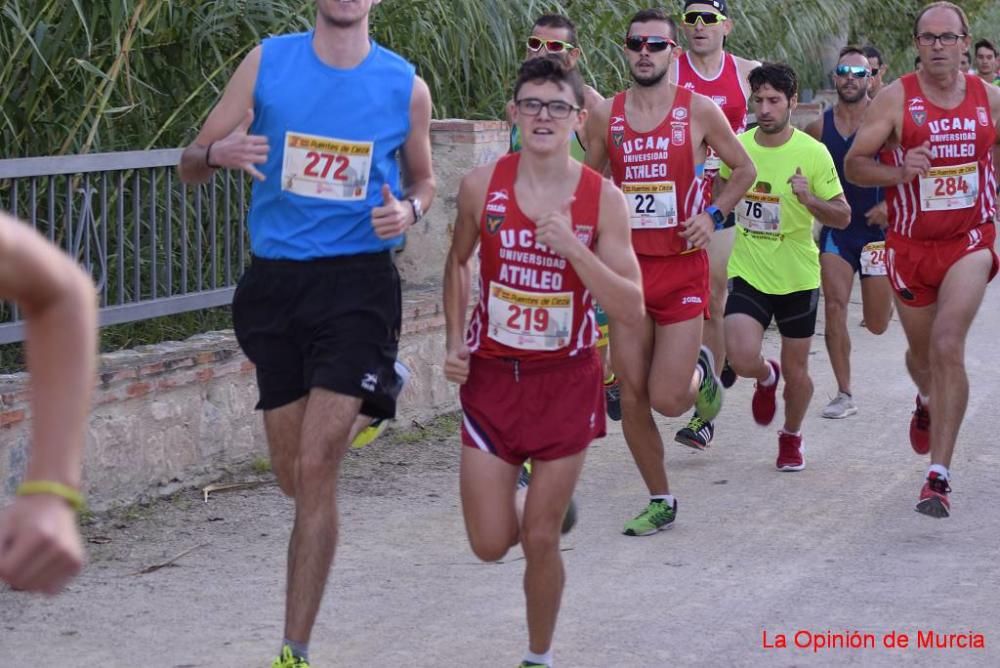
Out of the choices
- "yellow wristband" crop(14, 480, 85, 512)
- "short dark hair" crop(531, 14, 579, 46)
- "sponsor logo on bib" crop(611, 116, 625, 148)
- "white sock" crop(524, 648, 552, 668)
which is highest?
"short dark hair" crop(531, 14, 579, 46)

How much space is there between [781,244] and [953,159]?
117 cm

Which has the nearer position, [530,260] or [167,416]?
[530,260]

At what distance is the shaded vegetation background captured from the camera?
7414 mm

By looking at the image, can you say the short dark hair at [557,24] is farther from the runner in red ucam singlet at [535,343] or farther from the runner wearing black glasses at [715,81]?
the runner in red ucam singlet at [535,343]

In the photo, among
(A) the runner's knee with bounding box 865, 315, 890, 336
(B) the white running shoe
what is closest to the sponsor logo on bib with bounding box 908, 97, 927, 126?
(B) the white running shoe

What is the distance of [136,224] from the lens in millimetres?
6996

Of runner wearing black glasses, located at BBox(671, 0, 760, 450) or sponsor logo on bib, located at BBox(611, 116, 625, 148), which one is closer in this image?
sponsor logo on bib, located at BBox(611, 116, 625, 148)

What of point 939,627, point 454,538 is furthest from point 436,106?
point 939,627

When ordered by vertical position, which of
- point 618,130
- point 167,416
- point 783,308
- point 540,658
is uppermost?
point 618,130

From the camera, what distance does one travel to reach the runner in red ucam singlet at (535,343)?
477 centimetres

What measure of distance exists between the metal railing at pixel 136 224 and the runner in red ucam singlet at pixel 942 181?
2914mm

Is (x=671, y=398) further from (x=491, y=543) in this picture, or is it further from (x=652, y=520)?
(x=491, y=543)

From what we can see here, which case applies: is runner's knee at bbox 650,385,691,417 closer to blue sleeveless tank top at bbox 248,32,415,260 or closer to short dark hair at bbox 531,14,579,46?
blue sleeveless tank top at bbox 248,32,415,260

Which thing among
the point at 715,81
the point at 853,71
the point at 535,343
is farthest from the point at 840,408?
the point at 535,343
